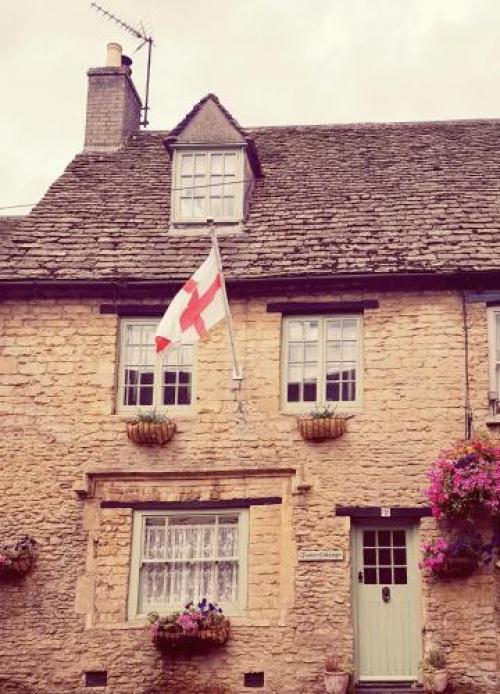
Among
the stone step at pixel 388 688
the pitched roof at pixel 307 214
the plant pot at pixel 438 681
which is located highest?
the pitched roof at pixel 307 214

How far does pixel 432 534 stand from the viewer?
1398cm

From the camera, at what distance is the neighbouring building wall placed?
13.8 metres

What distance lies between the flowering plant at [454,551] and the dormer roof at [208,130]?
7551 millimetres

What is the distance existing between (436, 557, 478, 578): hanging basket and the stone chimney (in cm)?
1047

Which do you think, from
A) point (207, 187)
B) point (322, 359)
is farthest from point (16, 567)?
point (207, 187)

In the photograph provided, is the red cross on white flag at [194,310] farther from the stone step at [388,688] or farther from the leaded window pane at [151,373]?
the stone step at [388,688]

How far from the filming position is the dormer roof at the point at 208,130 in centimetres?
1697

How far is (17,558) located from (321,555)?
14.3 ft

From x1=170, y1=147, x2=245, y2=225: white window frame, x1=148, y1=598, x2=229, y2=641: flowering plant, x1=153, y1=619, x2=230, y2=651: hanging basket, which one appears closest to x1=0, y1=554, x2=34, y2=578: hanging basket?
x1=148, y1=598, x2=229, y2=641: flowering plant

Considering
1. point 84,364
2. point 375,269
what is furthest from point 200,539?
point 375,269

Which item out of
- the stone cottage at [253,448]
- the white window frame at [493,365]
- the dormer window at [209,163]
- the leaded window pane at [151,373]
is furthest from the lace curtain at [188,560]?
the dormer window at [209,163]

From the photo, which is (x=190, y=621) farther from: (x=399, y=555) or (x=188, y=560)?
(x=399, y=555)

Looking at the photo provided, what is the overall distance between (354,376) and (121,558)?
4.43 meters

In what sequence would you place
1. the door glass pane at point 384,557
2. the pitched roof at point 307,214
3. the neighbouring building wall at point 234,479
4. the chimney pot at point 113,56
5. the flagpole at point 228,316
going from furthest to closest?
the chimney pot at point 113,56 < the pitched roof at point 307,214 < the door glass pane at point 384,557 < the flagpole at point 228,316 < the neighbouring building wall at point 234,479
